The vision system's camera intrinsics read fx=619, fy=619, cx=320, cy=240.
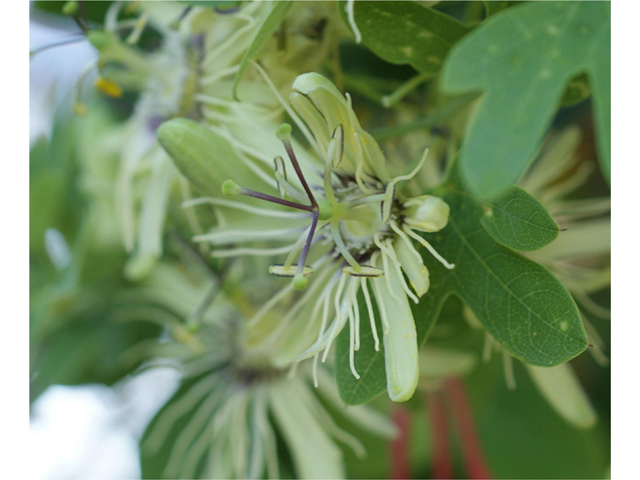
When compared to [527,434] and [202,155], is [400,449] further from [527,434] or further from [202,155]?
[202,155]

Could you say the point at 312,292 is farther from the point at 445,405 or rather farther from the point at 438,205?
the point at 445,405

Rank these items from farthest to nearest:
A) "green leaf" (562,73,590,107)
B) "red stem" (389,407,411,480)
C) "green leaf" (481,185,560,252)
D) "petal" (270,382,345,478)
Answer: "red stem" (389,407,411,480), "petal" (270,382,345,478), "green leaf" (562,73,590,107), "green leaf" (481,185,560,252)

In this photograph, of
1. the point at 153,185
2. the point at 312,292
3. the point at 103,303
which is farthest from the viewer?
the point at 103,303

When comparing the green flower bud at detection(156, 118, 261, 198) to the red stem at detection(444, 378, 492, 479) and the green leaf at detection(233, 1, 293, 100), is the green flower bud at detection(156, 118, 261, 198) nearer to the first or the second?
the green leaf at detection(233, 1, 293, 100)

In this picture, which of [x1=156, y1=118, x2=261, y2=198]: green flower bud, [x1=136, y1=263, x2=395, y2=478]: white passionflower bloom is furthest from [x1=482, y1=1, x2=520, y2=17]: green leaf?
[x1=136, y1=263, x2=395, y2=478]: white passionflower bloom

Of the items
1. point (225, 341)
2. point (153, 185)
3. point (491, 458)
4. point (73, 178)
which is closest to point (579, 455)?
point (491, 458)

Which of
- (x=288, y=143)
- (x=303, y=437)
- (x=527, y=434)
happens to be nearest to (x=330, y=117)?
(x=288, y=143)
